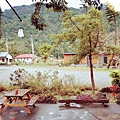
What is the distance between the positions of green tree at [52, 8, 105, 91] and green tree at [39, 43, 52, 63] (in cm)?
58

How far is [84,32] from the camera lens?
684 cm

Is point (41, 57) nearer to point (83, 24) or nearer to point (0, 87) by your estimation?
point (0, 87)

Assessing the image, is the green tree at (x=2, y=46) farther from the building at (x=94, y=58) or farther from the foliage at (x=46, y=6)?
the foliage at (x=46, y=6)

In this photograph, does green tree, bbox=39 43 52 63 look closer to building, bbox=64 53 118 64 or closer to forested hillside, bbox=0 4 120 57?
forested hillside, bbox=0 4 120 57

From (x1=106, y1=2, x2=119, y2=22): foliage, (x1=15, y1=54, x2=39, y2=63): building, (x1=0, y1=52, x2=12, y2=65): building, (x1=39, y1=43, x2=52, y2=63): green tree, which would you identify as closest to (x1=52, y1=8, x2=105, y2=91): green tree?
(x1=39, y1=43, x2=52, y2=63): green tree

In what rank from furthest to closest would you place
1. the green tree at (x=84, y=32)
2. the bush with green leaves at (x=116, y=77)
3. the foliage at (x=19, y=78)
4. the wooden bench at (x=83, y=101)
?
the foliage at (x=19, y=78) → the bush with green leaves at (x=116, y=77) → the green tree at (x=84, y=32) → the wooden bench at (x=83, y=101)

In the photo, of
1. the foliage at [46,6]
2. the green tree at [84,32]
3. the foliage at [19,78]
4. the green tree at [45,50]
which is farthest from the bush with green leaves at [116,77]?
the foliage at [46,6]

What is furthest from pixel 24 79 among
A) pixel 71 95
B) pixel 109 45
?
pixel 109 45

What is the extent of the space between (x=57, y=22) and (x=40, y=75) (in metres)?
1.96

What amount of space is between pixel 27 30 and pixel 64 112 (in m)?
3.78

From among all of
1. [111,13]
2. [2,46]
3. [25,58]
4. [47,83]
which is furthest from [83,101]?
[2,46]

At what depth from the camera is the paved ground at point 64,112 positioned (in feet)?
15.7

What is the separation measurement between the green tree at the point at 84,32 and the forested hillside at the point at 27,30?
0.37m

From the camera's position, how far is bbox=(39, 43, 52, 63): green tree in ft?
24.8
